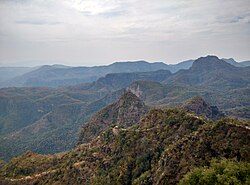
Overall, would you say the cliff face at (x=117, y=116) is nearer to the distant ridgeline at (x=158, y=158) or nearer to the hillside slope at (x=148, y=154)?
the distant ridgeline at (x=158, y=158)

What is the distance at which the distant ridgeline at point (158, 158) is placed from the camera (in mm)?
44016

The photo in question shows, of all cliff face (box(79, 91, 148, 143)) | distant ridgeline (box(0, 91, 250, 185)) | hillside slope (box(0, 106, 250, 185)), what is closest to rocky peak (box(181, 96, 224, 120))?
cliff face (box(79, 91, 148, 143))

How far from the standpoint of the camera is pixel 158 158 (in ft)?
193

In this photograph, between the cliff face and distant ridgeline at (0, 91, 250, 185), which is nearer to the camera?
distant ridgeline at (0, 91, 250, 185)

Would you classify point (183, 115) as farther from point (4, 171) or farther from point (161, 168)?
point (4, 171)

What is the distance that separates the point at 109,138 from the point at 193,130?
91.2ft

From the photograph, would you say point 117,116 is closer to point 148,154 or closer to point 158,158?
point 148,154

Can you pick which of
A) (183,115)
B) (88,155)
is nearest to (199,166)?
(183,115)

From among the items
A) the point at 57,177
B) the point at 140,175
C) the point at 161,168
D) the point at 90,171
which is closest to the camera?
the point at 161,168

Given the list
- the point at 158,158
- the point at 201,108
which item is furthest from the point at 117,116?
the point at 158,158

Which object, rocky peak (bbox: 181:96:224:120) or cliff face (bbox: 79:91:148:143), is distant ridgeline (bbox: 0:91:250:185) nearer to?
cliff face (bbox: 79:91:148:143)

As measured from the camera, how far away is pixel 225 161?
42.1 meters

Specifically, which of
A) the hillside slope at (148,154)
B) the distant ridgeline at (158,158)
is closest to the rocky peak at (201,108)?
the hillside slope at (148,154)

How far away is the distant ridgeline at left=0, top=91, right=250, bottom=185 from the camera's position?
144 feet
